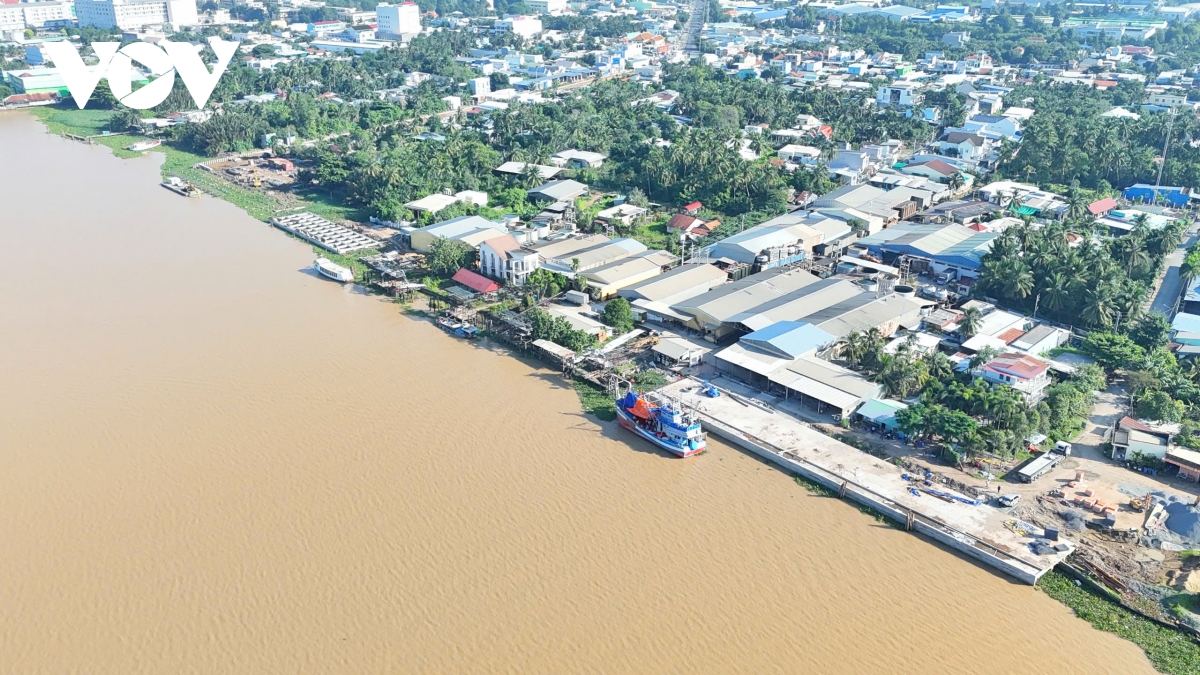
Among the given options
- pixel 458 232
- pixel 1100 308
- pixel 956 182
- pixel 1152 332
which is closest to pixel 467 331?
pixel 458 232

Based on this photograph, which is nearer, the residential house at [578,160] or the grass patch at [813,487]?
the grass patch at [813,487]

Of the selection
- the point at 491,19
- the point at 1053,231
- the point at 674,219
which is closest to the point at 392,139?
the point at 674,219

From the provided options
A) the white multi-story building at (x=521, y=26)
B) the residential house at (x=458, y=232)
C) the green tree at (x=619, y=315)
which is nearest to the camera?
the green tree at (x=619, y=315)

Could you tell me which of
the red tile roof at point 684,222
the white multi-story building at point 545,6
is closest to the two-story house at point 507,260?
the red tile roof at point 684,222

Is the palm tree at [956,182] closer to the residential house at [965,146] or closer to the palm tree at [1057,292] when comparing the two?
the residential house at [965,146]

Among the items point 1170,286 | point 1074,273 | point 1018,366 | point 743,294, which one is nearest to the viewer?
point 1018,366

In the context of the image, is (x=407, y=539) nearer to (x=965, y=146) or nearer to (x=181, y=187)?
(x=181, y=187)
